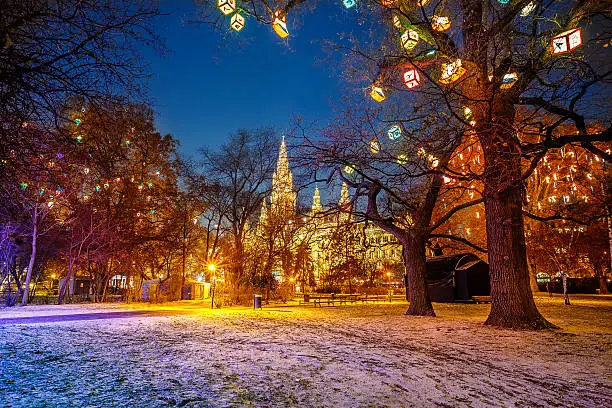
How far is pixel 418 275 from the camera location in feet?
46.7

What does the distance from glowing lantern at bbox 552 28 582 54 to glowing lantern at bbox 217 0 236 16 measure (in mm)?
5759

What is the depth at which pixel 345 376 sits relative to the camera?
4.98 metres

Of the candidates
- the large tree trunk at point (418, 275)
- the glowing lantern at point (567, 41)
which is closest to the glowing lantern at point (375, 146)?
the glowing lantern at point (567, 41)

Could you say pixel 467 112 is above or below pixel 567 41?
above

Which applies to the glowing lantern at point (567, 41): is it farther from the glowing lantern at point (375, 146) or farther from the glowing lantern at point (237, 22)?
the glowing lantern at point (237, 22)

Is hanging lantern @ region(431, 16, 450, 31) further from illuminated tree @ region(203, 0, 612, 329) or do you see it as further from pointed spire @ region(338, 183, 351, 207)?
pointed spire @ region(338, 183, 351, 207)

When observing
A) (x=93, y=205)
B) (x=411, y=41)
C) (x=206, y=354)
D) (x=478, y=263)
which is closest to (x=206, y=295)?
(x=93, y=205)

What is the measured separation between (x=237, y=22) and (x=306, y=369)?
5974mm

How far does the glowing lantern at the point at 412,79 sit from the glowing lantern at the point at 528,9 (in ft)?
8.56

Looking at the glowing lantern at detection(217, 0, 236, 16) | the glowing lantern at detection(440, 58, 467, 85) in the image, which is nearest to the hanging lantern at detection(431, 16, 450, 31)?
the glowing lantern at detection(440, 58, 467, 85)

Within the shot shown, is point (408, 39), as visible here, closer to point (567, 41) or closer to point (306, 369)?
point (567, 41)

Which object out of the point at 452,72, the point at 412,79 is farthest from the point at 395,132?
the point at 452,72

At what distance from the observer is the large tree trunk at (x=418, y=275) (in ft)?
46.5

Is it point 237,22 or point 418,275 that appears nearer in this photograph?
point 237,22
